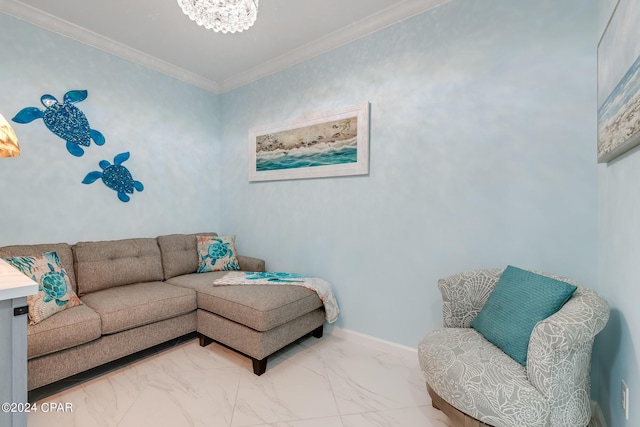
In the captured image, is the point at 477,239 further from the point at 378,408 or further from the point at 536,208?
the point at 378,408

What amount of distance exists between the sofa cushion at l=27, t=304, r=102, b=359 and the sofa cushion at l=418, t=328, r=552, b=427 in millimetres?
1983

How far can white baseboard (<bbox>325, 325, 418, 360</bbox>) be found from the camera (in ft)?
7.43

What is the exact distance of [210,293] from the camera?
2.34 meters

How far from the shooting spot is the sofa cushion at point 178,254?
289cm

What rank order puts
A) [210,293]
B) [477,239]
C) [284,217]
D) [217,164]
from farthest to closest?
[217,164]
[284,217]
[210,293]
[477,239]

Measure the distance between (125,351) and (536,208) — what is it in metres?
2.85

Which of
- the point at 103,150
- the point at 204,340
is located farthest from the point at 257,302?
the point at 103,150

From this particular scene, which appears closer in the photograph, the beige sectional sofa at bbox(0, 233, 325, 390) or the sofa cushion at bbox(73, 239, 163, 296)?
the beige sectional sofa at bbox(0, 233, 325, 390)

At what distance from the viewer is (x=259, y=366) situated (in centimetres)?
202

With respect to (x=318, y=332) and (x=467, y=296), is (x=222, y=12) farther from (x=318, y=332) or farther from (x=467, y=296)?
(x=318, y=332)

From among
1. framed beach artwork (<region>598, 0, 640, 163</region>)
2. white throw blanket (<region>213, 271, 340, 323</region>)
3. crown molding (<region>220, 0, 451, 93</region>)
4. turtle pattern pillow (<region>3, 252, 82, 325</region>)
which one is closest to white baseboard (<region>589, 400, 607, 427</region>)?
framed beach artwork (<region>598, 0, 640, 163</region>)

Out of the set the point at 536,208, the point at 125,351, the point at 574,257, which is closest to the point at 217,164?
the point at 125,351

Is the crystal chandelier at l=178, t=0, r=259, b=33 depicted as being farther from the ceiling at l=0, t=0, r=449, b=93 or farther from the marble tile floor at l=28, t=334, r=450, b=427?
the marble tile floor at l=28, t=334, r=450, b=427

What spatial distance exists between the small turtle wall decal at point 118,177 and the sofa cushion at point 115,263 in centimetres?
51
